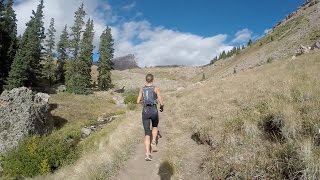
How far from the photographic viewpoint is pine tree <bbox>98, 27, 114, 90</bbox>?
9719 cm

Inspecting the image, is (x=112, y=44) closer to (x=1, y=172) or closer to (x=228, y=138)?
(x=1, y=172)

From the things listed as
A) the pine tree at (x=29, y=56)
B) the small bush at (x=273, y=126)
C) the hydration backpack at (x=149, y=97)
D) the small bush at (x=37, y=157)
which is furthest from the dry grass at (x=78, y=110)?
the small bush at (x=273, y=126)

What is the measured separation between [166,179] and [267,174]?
4.07m

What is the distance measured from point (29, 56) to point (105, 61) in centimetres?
2954

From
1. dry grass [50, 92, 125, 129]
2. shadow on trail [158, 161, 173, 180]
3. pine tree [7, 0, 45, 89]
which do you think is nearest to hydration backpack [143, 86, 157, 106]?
shadow on trail [158, 161, 173, 180]

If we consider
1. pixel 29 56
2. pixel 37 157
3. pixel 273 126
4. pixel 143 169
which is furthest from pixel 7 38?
pixel 273 126

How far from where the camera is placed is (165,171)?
1346 cm

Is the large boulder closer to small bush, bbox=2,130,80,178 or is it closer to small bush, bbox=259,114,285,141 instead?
small bush, bbox=2,130,80,178

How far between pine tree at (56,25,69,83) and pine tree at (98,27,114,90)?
8.84 metres

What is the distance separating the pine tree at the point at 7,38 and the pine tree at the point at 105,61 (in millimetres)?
22954

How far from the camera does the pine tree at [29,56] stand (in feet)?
216

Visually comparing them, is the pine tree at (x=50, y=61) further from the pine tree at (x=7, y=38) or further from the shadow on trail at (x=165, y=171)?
the shadow on trail at (x=165, y=171)

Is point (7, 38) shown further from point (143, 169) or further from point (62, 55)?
point (143, 169)

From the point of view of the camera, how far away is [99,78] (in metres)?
98.2
